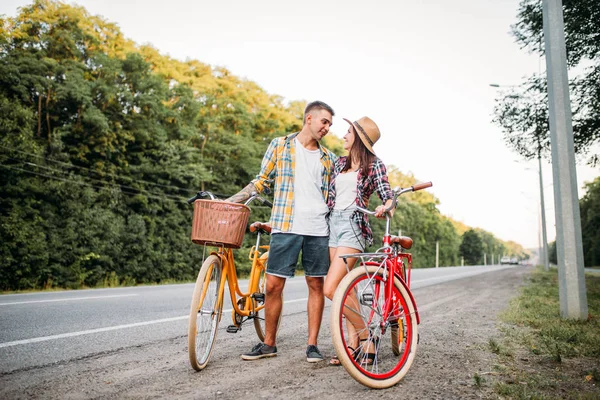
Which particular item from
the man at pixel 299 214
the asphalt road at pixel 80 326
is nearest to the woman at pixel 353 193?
the man at pixel 299 214

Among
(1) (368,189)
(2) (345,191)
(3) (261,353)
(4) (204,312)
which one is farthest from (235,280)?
(1) (368,189)

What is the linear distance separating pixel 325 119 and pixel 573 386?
2727 millimetres

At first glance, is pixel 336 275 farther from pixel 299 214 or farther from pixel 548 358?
pixel 548 358

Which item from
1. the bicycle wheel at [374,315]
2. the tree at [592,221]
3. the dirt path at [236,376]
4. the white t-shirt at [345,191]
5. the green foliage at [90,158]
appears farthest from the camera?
the tree at [592,221]

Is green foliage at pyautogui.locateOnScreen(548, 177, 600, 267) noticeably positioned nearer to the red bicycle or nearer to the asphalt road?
the asphalt road

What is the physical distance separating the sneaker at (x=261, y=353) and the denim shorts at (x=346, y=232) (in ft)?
3.52

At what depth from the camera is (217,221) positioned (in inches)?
138

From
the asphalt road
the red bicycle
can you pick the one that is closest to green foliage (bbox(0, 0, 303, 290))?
the asphalt road

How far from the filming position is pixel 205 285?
355cm

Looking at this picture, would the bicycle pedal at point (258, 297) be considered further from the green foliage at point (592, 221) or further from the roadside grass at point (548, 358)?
the green foliage at point (592, 221)

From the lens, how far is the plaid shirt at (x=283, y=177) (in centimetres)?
386

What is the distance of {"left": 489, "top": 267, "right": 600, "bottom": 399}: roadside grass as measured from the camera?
291cm

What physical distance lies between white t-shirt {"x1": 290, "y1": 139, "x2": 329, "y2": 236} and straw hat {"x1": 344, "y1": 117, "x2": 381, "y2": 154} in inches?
17.4

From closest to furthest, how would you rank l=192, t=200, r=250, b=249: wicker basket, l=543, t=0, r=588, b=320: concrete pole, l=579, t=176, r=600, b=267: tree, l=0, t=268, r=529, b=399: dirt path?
l=0, t=268, r=529, b=399: dirt path
l=192, t=200, r=250, b=249: wicker basket
l=543, t=0, r=588, b=320: concrete pole
l=579, t=176, r=600, b=267: tree
